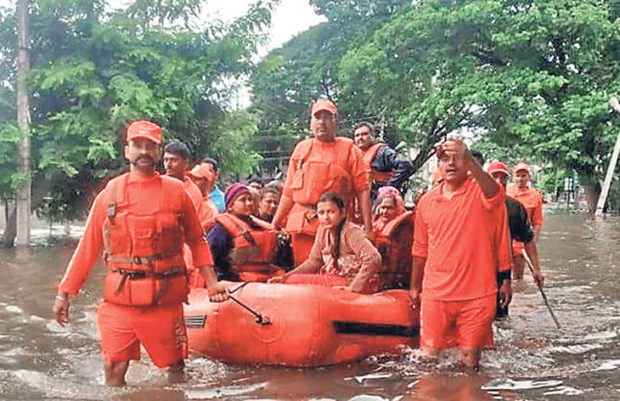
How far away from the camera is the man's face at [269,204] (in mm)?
7645

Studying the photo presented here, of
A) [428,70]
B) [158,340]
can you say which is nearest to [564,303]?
[158,340]

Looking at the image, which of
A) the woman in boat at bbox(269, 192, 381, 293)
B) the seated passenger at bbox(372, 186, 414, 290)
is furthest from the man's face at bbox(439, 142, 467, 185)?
the seated passenger at bbox(372, 186, 414, 290)

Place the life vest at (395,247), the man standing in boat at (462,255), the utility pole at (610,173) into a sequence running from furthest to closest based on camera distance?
the utility pole at (610,173)
the life vest at (395,247)
the man standing in boat at (462,255)

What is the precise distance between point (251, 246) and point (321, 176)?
2.76 feet

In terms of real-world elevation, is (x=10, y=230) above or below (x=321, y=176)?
below

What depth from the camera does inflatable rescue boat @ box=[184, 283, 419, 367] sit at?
5.25 meters

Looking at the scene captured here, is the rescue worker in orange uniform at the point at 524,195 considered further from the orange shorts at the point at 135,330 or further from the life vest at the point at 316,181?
the orange shorts at the point at 135,330

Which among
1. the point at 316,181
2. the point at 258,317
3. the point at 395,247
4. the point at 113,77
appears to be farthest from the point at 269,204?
the point at 113,77

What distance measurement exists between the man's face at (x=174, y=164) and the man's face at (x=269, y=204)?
60.1 inches

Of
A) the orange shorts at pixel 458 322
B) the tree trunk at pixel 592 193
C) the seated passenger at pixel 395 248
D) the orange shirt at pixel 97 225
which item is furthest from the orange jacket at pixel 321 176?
the tree trunk at pixel 592 193

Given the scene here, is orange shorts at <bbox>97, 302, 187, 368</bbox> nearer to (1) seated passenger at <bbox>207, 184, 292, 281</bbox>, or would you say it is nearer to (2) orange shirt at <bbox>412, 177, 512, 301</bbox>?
(1) seated passenger at <bbox>207, 184, 292, 281</bbox>

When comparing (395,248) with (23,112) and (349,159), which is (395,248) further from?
(23,112)

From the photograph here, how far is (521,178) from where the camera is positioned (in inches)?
391

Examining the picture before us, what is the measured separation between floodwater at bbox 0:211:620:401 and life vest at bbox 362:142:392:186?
73.8 inches
